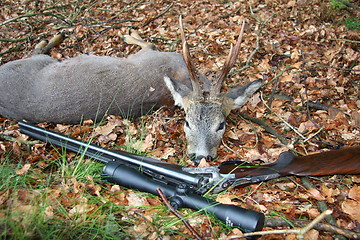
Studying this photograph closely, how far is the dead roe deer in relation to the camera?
4344 millimetres

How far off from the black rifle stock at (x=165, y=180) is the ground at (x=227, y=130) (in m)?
0.16

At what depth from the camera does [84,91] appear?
5047mm

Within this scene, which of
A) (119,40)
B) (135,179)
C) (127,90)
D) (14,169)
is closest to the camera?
(135,179)

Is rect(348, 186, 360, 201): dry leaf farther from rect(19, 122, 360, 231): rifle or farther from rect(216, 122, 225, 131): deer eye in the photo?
rect(216, 122, 225, 131): deer eye

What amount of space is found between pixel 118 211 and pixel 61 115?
2648mm

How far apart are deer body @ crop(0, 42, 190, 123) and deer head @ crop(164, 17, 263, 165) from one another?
0.99 metres

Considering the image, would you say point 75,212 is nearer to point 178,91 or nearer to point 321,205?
point 321,205

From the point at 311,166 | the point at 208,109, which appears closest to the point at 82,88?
the point at 208,109

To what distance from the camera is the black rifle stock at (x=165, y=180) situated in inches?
97.3

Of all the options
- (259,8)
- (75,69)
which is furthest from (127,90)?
(259,8)

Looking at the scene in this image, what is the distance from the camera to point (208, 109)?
4.34 m

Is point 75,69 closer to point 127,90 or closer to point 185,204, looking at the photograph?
Result: point 127,90

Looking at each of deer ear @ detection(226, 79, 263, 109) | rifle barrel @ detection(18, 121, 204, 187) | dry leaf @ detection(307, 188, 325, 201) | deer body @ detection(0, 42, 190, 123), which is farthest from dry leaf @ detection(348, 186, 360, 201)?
deer body @ detection(0, 42, 190, 123)

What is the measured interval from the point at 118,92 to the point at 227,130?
1960 mm
